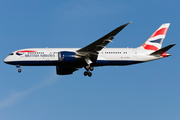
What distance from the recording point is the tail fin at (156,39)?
52719 millimetres

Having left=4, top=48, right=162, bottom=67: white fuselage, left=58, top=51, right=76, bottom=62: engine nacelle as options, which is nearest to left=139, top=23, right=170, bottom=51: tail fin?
left=4, top=48, right=162, bottom=67: white fuselage

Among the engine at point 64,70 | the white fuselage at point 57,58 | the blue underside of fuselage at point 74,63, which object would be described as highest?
the white fuselage at point 57,58

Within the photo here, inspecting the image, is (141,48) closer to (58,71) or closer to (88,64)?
(88,64)

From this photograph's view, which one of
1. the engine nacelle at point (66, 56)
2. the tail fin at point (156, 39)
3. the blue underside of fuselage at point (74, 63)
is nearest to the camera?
the engine nacelle at point (66, 56)

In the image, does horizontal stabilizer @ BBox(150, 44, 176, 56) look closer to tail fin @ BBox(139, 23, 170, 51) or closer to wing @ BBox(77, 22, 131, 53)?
tail fin @ BBox(139, 23, 170, 51)

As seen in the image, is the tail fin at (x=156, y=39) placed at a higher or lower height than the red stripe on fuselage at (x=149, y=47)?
higher

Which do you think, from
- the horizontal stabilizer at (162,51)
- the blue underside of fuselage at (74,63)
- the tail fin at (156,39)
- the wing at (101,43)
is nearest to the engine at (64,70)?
the blue underside of fuselage at (74,63)

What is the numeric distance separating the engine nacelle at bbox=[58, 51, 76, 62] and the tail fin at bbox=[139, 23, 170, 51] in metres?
11.4

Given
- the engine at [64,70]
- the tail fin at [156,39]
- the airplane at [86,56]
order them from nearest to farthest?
the airplane at [86,56], the tail fin at [156,39], the engine at [64,70]

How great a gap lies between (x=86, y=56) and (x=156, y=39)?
12.5 metres

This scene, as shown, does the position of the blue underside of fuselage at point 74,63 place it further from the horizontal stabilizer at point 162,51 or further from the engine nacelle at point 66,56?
the horizontal stabilizer at point 162,51

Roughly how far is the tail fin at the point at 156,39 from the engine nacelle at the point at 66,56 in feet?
37.5

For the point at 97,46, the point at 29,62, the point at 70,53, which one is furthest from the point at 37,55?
the point at 97,46

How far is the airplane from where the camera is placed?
154 ft
